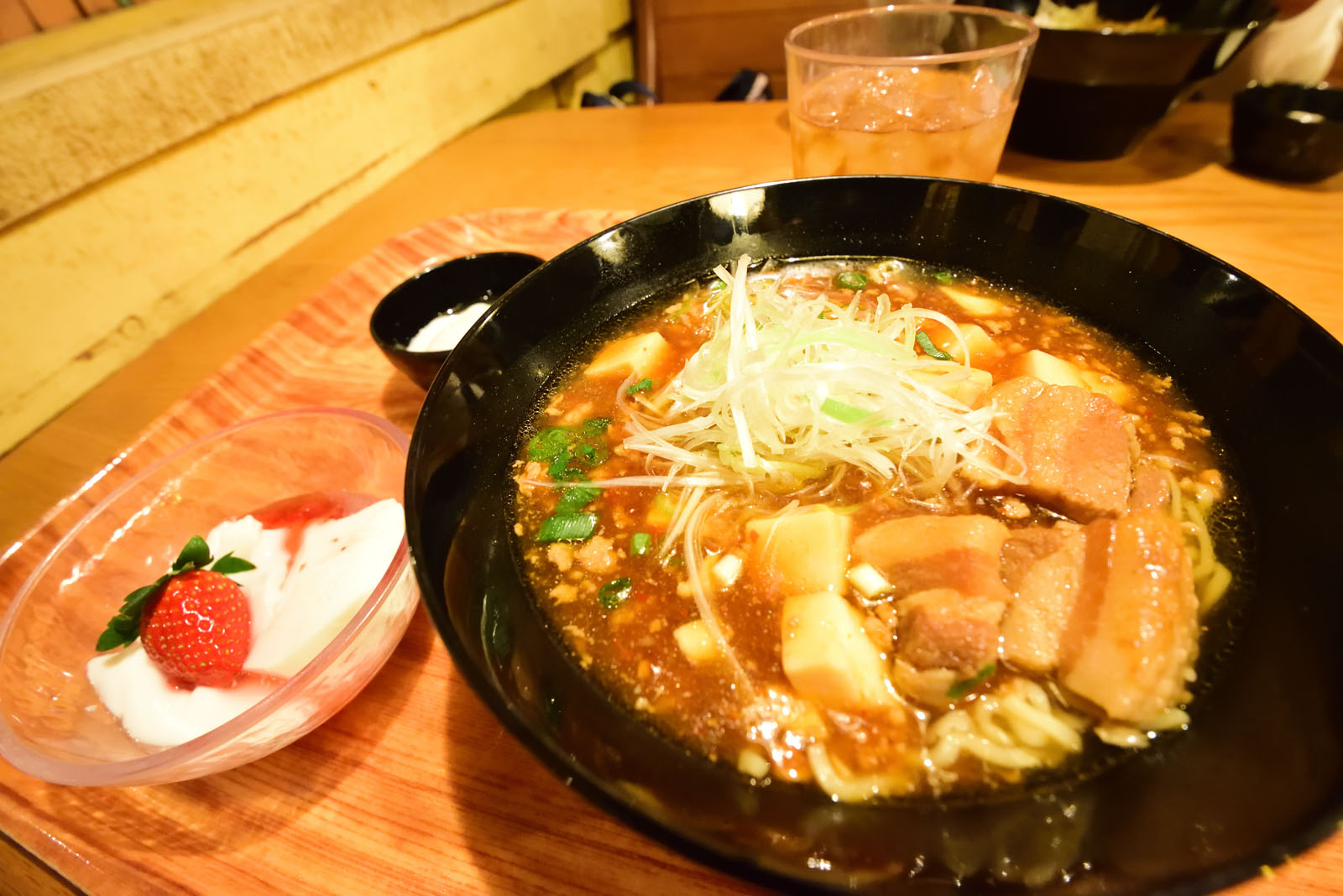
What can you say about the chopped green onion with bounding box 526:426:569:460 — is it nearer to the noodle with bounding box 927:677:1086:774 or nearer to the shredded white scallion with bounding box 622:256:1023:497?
the shredded white scallion with bounding box 622:256:1023:497

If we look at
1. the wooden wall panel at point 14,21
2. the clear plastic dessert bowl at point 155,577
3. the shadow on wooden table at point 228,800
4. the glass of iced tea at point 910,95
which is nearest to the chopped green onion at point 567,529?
the clear plastic dessert bowl at point 155,577

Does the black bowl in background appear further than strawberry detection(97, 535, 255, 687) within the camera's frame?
Yes

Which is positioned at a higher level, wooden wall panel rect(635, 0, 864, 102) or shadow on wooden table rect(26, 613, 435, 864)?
wooden wall panel rect(635, 0, 864, 102)

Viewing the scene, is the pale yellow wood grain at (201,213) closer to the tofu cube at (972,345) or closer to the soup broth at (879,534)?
the soup broth at (879,534)

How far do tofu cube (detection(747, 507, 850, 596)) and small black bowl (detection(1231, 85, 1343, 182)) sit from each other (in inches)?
98.0

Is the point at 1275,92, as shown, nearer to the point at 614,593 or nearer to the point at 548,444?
the point at 548,444

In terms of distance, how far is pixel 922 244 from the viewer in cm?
187

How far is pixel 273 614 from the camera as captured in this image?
140 centimetres

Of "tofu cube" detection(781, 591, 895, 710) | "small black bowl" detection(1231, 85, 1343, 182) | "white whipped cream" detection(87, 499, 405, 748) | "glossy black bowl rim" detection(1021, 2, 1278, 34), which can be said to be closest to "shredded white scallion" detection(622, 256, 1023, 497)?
"tofu cube" detection(781, 591, 895, 710)

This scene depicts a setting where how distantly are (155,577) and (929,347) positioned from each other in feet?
6.30

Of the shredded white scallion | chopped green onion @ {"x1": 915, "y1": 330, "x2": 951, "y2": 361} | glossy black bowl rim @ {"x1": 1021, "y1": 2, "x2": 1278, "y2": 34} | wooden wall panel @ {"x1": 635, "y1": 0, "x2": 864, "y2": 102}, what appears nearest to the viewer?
the shredded white scallion

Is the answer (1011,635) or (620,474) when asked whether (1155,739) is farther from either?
(620,474)

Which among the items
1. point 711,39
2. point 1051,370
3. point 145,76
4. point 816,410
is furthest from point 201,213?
point 711,39

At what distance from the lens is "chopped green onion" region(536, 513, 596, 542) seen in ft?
4.51
